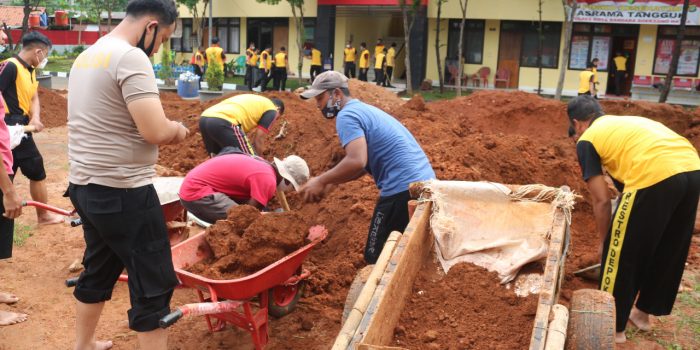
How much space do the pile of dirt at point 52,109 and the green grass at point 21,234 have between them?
23.0 ft

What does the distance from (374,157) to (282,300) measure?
1195 millimetres

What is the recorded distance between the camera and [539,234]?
3988 millimetres

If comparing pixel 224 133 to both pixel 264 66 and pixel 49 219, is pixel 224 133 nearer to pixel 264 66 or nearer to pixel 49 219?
pixel 49 219

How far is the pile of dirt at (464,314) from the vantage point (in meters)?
3.22

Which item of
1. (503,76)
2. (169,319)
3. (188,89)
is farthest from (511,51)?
(169,319)

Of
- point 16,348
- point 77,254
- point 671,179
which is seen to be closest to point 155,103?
point 16,348

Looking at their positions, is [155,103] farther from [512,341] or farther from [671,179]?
[671,179]

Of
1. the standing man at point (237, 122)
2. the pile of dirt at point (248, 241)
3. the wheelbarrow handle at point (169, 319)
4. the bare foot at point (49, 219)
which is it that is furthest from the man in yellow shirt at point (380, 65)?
the wheelbarrow handle at point (169, 319)

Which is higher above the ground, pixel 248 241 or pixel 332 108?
pixel 332 108

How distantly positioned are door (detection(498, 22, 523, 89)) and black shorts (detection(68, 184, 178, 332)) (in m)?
20.2

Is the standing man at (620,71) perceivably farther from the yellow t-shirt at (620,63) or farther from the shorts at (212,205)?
the shorts at (212,205)

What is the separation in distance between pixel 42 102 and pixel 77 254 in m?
9.09

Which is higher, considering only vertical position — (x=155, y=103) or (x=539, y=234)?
(x=155, y=103)

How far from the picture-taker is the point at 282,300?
4.36 metres
